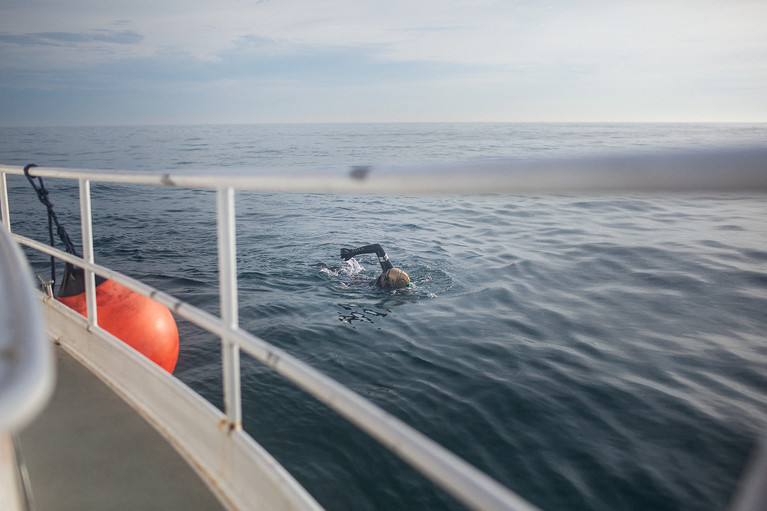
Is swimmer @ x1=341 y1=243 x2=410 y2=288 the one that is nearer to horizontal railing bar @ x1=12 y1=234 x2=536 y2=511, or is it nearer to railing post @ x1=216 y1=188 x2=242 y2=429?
railing post @ x1=216 y1=188 x2=242 y2=429

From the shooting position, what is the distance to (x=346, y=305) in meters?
7.43

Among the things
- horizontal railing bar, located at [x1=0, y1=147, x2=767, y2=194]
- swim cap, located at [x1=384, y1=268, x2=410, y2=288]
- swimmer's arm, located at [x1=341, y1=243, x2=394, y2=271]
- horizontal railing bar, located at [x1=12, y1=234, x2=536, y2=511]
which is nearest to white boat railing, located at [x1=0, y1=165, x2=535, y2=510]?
horizontal railing bar, located at [x1=12, y1=234, x2=536, y2=511]

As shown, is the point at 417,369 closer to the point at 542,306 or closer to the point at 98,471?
the point at 542,306

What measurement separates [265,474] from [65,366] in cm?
179

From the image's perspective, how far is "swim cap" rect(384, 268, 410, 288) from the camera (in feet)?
25.9

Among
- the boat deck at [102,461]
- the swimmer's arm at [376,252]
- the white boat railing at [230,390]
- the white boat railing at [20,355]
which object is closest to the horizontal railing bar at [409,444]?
the white boat railing at [230,390]

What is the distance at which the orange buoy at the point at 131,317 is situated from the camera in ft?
11.0

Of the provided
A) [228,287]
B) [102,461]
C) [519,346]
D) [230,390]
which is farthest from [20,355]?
[519,346]

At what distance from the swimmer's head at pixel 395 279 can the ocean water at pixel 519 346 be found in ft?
0.69

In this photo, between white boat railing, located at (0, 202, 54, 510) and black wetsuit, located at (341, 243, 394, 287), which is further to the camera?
black wetsuit, located at (341, 243, 394, 287)

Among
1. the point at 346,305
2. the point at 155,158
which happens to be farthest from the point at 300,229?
the point at 155,158

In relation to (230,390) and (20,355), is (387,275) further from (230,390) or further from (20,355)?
(20,355)

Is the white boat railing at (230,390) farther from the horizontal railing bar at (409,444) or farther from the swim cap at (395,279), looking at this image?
the swim cap at (395,279)

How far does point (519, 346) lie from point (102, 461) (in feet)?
15.4
